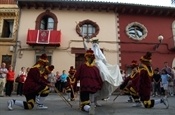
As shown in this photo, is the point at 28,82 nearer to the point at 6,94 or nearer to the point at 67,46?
the point at 6,94

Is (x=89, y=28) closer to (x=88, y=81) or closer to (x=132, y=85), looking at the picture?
(x=132, y=85)

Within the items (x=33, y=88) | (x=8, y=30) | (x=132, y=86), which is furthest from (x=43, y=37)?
(x=33, y=88)

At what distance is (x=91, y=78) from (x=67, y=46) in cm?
1280

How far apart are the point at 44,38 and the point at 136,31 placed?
7.50 meters

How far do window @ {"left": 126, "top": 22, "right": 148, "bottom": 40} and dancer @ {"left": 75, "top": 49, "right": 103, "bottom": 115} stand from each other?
13.8m

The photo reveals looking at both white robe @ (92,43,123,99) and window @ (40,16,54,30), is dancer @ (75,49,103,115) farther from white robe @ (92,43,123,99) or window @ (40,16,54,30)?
window @ (40,16,54,30)

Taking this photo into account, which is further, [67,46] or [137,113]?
[67,46]

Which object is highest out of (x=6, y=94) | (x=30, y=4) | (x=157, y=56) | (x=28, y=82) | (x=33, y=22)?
(x=30, y=4)

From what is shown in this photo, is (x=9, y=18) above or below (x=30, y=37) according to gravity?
above

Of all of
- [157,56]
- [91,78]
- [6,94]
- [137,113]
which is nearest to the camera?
[137,113]

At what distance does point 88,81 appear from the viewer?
7945mm

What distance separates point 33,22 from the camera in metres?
21.1

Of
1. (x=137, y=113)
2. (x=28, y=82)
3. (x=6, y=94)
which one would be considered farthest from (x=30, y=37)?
(x=137, y=113)

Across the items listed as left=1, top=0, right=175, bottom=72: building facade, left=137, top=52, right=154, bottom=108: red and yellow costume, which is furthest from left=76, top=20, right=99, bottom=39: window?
left=137, top=52, right=154, bottom=108: red and yellow costume
